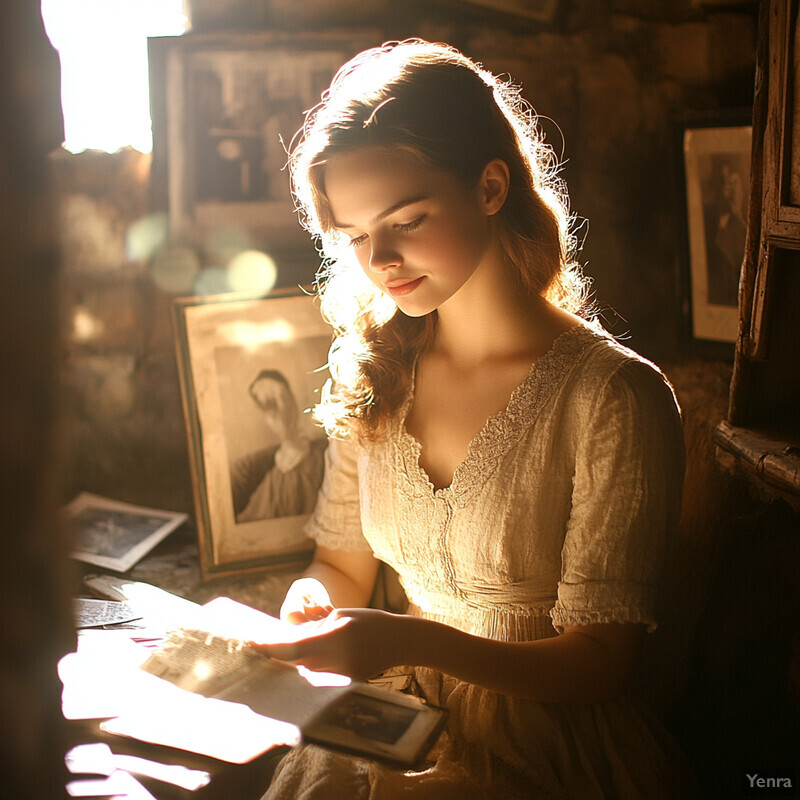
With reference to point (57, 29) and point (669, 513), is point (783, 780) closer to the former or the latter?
point (669, 513)

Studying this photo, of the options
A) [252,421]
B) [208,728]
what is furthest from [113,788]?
[252,421]

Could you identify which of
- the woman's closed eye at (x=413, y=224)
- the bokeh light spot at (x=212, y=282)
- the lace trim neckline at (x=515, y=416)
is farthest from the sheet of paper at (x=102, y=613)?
the woman's closed eye at (x=413, y=224)

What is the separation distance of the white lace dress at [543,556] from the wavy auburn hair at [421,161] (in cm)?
14

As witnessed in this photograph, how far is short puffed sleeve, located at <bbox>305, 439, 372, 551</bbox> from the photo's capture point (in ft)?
5.07

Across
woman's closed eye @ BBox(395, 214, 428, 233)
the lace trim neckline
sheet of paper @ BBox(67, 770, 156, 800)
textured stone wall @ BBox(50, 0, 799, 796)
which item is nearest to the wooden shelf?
textured stone wall @ BBox(50, 0, 799, 796)

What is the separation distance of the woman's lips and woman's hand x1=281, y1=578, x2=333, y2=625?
511 millimetres

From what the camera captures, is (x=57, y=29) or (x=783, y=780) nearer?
(x=783, y=780)

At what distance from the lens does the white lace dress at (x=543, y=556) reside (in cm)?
111

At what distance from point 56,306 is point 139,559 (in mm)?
1295

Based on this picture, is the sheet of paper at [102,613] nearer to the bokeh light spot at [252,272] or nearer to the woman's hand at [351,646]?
the woman's hand at [351,646]

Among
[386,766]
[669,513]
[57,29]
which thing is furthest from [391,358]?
[57,29]

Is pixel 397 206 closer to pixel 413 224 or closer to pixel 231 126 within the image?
pixel 413 224

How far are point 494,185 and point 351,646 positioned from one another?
75 centimetres

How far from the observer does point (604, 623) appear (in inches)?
45.1
